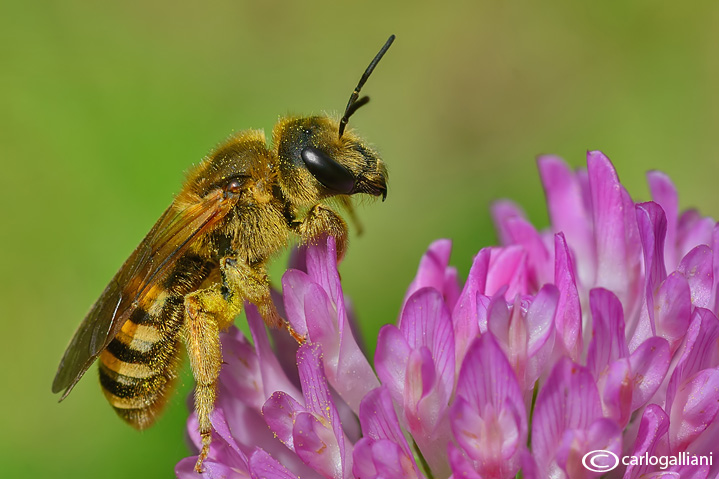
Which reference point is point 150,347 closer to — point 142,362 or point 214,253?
point 142,362

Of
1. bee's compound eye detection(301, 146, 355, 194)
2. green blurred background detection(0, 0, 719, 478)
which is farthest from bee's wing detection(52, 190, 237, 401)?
green blurred background detection(0, 0, 719, 478)

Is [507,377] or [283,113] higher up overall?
[283,113]

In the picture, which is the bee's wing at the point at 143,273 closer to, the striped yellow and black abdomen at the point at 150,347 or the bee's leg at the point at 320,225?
the striped yellow and black abdomen at the point at 150,347

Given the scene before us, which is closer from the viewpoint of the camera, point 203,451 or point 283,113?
point 203,451

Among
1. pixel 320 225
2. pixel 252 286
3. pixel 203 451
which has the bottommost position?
pixel 203 451

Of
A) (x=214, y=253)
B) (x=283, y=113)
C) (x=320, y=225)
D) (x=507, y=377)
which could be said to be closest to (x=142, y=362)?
(x=214, y=253)

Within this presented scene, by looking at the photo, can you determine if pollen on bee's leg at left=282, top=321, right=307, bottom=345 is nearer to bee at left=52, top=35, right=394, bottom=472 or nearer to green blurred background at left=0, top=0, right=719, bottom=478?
bee at left=52, top=35, right=394, bottom=472

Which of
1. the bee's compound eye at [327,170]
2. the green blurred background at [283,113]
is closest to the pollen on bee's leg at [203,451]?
the bee's compound eye at [327,170]
